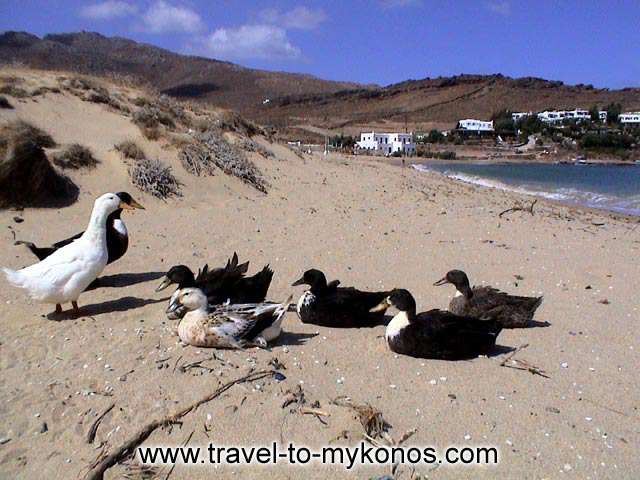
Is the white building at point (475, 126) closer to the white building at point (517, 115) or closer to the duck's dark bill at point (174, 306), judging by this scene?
the white building at point (517, 115)

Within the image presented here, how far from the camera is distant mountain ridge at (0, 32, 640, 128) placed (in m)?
109

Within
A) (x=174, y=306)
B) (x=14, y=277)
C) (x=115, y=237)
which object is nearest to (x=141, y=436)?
(x=174, y=306)

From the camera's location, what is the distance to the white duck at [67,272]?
17.8ft

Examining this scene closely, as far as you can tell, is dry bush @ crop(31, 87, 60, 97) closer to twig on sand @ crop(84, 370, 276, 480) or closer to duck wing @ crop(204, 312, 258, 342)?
duck wing @ crop(204, 312, 258, 342)

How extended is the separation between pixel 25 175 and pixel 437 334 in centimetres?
840

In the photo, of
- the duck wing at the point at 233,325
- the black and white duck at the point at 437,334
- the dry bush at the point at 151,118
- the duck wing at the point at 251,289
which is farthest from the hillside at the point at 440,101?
the duck wing at the point at 233,325

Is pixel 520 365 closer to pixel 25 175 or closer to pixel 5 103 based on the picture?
pixel 25 175

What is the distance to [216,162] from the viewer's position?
1362cm

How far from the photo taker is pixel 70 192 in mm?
10750

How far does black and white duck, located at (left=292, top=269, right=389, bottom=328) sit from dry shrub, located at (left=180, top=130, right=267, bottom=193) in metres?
7.94

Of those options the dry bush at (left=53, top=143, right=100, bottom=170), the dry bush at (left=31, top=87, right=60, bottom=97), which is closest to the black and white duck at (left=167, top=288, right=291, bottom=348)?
the dry bush at (left=53, top=143, right=100, bottom=170)

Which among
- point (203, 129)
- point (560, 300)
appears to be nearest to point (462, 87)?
point (203, 129)

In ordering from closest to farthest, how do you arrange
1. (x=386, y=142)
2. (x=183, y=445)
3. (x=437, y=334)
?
(x=183, y=445), (x=437, y=334), (x=386, y=142)

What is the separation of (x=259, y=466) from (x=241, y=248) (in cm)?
529
